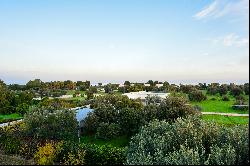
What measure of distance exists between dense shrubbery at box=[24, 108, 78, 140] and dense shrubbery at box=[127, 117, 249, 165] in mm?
12450

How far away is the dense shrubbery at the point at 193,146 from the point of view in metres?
21.5

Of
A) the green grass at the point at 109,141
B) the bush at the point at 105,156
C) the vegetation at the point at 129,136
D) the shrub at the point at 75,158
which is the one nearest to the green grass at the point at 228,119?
Answer: the vegetation at the point at 129,136

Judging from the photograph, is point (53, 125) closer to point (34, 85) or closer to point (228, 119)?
point (228, 119)

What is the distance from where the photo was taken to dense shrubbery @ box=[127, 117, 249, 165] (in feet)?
70.7

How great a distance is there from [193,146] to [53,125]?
57.2 feet

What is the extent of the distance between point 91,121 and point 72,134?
4.15 metres

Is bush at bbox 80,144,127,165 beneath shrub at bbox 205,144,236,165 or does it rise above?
beneath

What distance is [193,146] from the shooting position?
24172 mm

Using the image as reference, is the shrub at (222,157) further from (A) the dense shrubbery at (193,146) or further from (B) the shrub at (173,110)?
(B) the shrub at (173,110)

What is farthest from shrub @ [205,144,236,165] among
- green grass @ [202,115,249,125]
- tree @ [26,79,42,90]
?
tree @ [26,79,42,90]

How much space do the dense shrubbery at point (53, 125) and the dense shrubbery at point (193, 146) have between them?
1245 cm

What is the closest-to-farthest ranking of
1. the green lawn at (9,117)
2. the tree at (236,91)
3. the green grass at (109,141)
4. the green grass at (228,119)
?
the green grass at (109,141), the green grass at (228,119), the green lawn at (9,117), the tree at (236,91)

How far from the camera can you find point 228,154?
2164cm

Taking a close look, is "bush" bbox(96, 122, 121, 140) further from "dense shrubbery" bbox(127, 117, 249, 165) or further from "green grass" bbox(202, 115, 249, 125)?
"green grass" bbox(202, 115, 249, 125)
